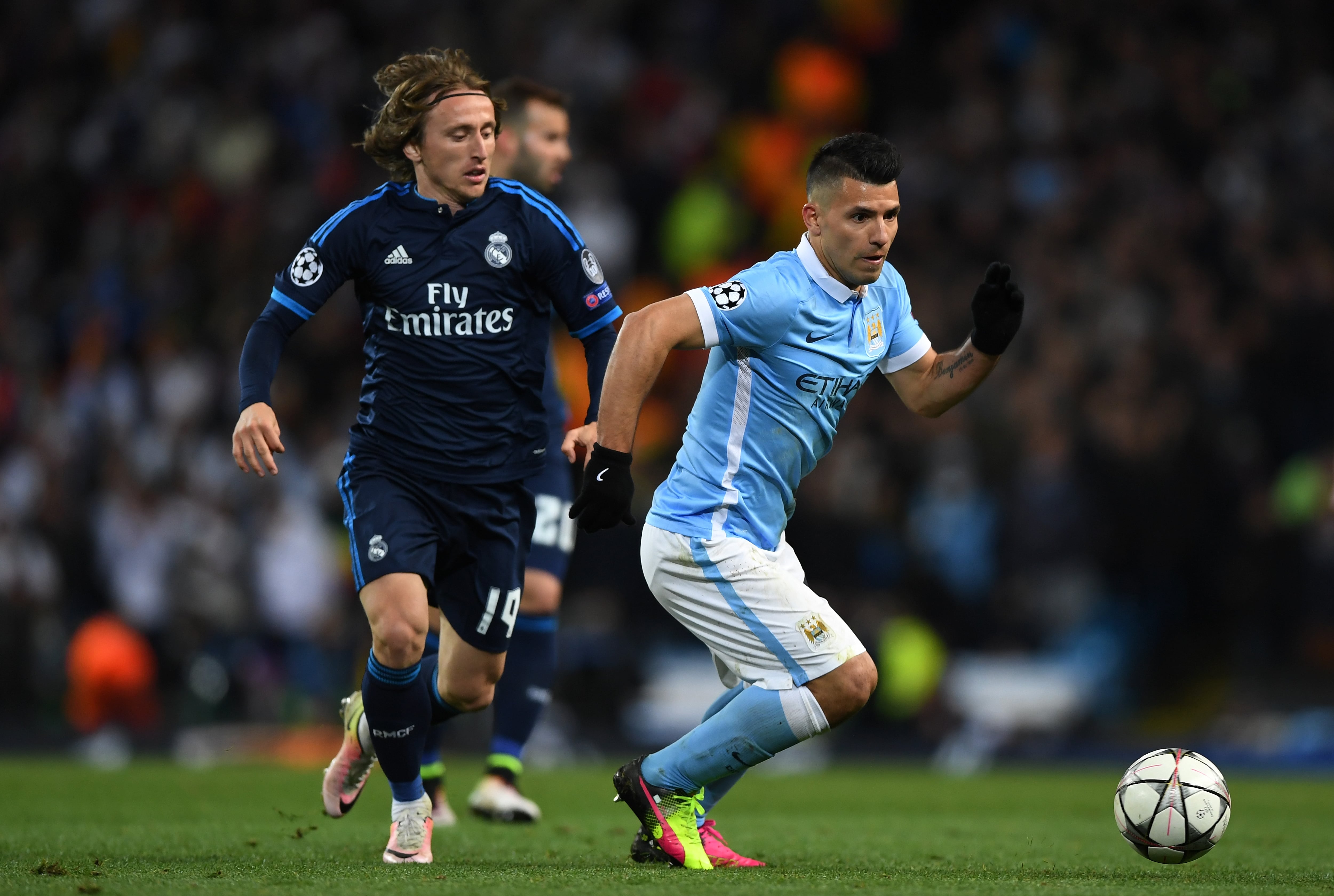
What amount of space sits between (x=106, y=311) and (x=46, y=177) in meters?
2.21

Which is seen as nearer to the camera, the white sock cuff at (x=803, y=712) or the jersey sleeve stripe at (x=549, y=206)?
the white sock cuff at (x=803, y=712)

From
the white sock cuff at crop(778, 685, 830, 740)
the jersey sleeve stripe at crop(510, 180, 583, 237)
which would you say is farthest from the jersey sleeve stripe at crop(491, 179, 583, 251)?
the white sock cuff at crop(778, 685, 830, 740)

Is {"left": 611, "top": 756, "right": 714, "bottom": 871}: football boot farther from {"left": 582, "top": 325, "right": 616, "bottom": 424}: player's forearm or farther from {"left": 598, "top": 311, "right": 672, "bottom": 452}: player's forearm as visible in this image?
{"left": 582, "top": 325, "right": 616, "bottom": 424}: player's forearm

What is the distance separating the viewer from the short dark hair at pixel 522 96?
7293 millimetres

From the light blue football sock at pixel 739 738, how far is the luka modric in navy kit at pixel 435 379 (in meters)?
0.85

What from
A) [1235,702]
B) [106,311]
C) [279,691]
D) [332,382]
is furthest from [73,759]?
[1235,702]

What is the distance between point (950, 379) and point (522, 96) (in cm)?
279

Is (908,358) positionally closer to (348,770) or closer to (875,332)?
(875,332)

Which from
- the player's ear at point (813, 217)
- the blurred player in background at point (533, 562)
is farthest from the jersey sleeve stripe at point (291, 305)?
the player's ear at point (813, 217)

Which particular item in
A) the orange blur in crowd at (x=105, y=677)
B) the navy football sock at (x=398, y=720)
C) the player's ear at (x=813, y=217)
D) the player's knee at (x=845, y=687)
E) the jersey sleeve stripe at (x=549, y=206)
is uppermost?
the jersey sleeve stripe at (x=549, y=206)

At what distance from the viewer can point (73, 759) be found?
1162 centimetres

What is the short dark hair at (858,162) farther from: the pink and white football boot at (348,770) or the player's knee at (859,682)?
the pink and white football boot at (348,770)

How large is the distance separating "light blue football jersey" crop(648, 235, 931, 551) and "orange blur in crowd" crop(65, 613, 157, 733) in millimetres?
7871

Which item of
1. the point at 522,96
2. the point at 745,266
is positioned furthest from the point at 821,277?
the point at 745,266
